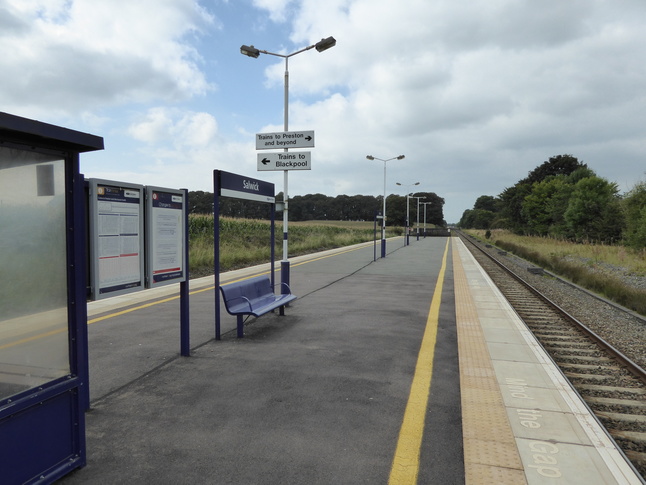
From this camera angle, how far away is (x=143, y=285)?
13.7 ft

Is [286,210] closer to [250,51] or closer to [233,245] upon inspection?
[250,51]

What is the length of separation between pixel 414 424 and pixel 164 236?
3090 millimetres

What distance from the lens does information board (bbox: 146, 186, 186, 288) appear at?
424 cm

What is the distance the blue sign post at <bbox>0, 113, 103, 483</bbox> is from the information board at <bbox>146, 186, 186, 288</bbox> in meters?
1.32

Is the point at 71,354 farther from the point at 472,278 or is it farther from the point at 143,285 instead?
the point at 472,278

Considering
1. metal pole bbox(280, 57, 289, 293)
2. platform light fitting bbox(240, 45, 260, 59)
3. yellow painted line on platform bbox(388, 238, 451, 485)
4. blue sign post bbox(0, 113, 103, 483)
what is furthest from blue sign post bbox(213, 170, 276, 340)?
platform light fitting bbox(240, 45, 260, 59)

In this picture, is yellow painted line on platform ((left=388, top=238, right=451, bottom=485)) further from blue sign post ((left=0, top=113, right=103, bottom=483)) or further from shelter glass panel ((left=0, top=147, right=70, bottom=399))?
shelter glass panel ((left=0, top=147, right=70, bottom=399))

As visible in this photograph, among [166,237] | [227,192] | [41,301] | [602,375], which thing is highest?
[227,192]

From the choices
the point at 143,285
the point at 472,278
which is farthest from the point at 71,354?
the point at 472,278

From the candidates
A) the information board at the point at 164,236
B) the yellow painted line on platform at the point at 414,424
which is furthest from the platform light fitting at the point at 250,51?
the yellow painted line on platform at the point at 414,424

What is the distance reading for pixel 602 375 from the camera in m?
5.46

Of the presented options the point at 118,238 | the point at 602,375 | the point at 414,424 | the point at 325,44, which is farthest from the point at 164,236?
the point at 325,44

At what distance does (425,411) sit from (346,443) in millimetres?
916

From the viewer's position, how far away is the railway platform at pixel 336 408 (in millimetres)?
2809
